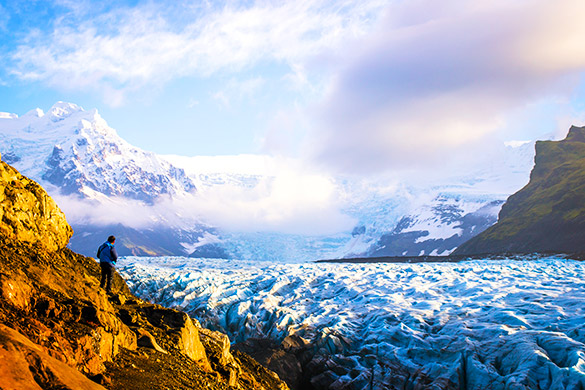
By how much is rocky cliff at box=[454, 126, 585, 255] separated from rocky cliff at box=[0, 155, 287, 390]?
86948 mm

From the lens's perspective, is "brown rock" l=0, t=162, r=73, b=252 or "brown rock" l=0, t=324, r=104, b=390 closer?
"brown rock" l=0, t=324, r=104, b=390

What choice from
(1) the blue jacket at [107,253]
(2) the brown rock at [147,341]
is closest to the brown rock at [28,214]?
(1) the blue jacket at [107,253]

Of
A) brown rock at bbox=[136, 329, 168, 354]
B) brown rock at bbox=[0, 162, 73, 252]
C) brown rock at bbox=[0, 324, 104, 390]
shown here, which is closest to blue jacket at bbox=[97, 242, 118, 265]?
brown rock at bbox=[0, 162, 73, 252]

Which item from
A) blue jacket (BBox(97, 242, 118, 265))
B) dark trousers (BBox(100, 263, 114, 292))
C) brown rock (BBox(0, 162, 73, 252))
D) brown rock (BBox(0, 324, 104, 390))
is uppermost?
brown rock (BBox(0, 162, 73, 252))

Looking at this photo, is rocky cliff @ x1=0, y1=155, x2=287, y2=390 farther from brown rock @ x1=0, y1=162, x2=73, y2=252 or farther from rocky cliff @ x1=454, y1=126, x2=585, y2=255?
rocky cliff @ x1=454, y1=126, x2=585, y2=255

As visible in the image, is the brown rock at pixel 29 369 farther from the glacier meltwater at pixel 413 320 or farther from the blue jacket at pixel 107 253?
the glacier meltwater at pixel 413 320

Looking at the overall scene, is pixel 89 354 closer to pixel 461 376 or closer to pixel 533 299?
pixel 461 376

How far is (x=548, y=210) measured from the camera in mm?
122312

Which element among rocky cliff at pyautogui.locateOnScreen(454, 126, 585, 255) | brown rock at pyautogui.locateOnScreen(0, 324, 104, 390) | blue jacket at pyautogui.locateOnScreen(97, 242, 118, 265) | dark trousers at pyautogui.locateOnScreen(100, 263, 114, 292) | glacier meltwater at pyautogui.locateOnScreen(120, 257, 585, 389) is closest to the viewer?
brown rock at pyautogui.locateOnScreen(0, 324, 104, 390)

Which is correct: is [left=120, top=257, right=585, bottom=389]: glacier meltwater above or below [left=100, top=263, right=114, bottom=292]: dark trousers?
below

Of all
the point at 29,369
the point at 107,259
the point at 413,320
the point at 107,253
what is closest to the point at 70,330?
the point at 29,369

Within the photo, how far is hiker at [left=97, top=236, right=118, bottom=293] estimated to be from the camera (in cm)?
1455

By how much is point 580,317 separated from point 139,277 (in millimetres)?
37048

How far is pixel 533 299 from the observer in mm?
26266
